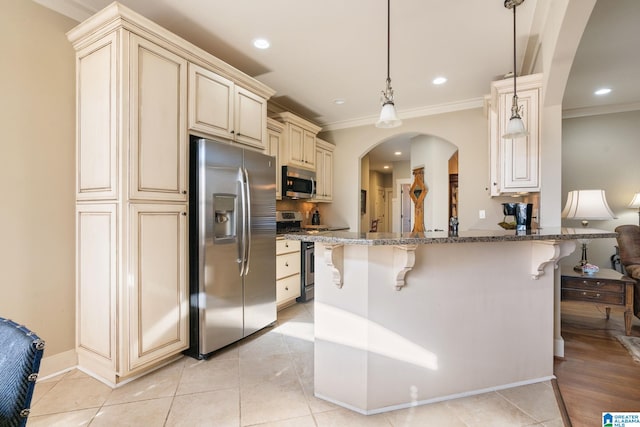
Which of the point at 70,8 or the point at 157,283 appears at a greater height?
the point at 70,8

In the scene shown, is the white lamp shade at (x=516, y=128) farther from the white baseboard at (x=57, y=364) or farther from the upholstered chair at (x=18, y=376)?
the white baseboard at (x=57, y=364)

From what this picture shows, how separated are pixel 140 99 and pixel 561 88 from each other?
10.1 ft

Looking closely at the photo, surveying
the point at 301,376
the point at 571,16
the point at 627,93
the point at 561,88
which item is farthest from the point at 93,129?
the point at 627,93

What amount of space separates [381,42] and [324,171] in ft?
7.90

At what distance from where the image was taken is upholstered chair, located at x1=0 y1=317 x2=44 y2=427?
2.53 feet

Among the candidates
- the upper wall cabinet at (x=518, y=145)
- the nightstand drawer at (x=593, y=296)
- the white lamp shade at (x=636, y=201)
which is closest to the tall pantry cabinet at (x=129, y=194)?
the upper wall cabinet at (x=518, y=145)

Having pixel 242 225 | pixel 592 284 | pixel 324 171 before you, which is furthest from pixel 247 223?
pixel 592 284

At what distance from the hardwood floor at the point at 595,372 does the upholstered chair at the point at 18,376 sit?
8.00 ft

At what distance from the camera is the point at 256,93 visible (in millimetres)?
3068

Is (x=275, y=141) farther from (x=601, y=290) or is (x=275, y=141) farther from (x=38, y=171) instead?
(x=601, y=290)

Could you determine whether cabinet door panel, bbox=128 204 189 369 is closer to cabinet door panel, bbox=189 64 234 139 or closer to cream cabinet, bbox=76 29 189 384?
cream cabinet, bbox=76 29 189 384

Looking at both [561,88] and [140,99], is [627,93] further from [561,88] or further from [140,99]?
[140,99]

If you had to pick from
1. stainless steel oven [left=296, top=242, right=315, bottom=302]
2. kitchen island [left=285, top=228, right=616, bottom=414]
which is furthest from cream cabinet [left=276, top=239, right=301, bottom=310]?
kitchen island [left=285, top=228, right=616, bottom=414]

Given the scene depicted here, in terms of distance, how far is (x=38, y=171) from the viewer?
81.4 inches
